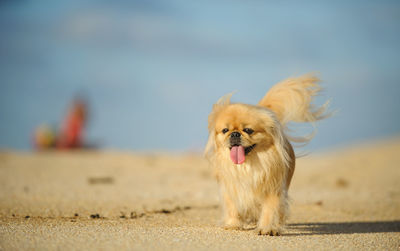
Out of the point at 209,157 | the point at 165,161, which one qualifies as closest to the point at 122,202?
the point at 209,157

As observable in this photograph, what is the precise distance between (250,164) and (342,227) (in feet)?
6.29

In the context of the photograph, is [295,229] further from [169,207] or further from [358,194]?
[358,194]

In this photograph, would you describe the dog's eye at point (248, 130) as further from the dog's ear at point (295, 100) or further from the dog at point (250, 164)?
the dog's ear at point (295, 100)

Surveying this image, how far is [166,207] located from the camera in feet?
22.5

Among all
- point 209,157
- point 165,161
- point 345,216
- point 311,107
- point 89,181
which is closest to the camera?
point 209,157

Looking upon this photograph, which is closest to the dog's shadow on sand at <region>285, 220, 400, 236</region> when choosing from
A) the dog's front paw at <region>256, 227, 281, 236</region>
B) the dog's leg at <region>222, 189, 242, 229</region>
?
the dog's front paw at <region>256, 227, 281, 236</region>

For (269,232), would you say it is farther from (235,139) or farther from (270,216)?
(235,139)

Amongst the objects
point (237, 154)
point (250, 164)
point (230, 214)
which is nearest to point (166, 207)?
point (230, 214)

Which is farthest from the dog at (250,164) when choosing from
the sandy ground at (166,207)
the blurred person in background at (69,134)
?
the blurred person in background at (69,134)

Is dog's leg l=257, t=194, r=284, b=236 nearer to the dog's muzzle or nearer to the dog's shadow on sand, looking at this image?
the dog's shadow on sand

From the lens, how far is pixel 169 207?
6.88m

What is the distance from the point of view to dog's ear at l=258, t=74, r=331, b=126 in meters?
5.57

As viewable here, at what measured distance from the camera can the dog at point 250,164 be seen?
185 inches

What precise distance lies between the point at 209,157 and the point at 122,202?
2552 millimetres
